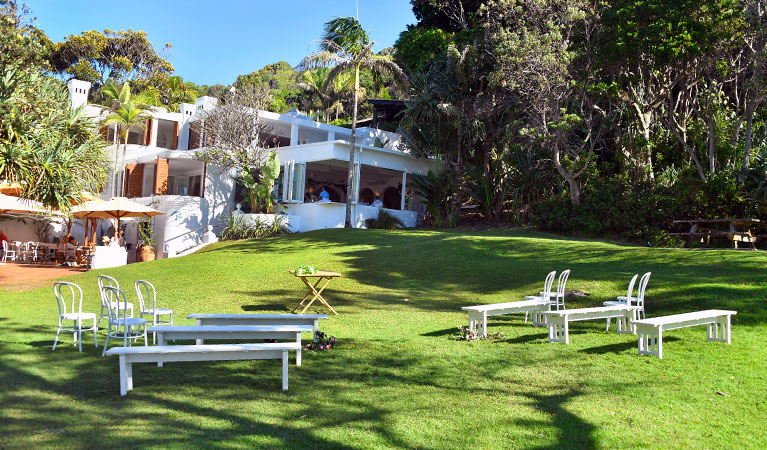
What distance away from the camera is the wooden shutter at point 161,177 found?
27219 mm

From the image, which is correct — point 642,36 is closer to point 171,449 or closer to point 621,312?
point 621,312

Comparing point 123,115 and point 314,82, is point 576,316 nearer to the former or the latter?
point 123,115

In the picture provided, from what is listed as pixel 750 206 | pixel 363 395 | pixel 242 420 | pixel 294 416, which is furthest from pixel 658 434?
pixel 750 206

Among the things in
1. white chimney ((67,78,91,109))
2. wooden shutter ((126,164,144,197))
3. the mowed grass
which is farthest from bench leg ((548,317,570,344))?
white chimney ((67,78,91,109))

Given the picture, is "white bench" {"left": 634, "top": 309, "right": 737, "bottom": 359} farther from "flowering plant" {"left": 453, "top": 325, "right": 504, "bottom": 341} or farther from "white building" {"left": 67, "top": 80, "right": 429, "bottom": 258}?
"white building" {"left": 67, "top": 80, "right": 429, "bottom": 258}

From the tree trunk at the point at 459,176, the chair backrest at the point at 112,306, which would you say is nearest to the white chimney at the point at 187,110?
the tree trunk at the point at 459,176

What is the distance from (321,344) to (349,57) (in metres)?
18.2

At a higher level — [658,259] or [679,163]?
[679,163]

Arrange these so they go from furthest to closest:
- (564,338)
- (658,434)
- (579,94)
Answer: (579,94) < (564,338) < (658,434)

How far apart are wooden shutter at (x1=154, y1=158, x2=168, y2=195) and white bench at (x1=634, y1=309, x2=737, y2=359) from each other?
78.9 ft

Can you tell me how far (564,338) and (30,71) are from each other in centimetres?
1458

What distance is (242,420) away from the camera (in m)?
4.98

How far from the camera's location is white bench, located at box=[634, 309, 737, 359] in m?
7.11

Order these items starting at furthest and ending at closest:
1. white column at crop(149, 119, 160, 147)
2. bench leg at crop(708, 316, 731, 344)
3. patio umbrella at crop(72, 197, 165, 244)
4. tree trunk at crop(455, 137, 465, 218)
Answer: white column at crop(149, 119, 160, 147) < tree trunk at crop(455, 137, 465, 218) < patio umbrella at crop(72, 197, 165, 244) < bench leg at crop(708, 316, 731, 344)
